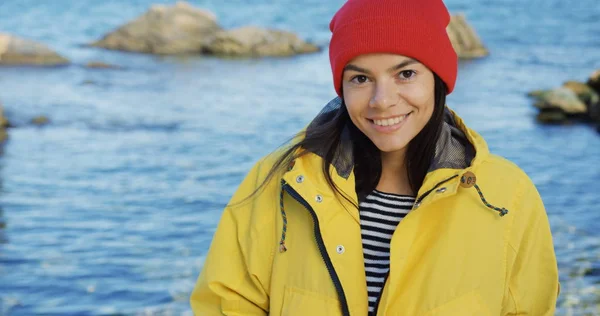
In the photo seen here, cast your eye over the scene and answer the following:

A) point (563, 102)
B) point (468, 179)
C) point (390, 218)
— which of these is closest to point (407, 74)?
point (468, 179)

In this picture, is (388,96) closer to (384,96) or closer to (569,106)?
(384,96)

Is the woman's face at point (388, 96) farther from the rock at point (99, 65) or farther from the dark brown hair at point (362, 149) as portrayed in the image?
the rock at point (99, 65)

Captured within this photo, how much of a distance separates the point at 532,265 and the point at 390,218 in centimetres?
44

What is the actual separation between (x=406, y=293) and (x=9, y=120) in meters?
10.3

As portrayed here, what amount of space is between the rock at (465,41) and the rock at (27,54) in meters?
8.44

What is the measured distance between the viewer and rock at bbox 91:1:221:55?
2000 centimetres

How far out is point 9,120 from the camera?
11.8m

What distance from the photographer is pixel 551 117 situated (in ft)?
40.6

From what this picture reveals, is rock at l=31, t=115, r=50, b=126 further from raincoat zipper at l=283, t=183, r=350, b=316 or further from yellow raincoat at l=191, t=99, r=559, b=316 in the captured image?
raincoat zipper at l=283, t=183, r=350, b=316

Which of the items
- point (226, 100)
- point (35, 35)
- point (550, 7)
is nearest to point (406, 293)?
point (226, 100)

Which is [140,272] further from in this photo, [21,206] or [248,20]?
[248,20]

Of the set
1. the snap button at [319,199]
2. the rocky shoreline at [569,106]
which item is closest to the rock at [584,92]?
the rocky shoreline at [569,106]

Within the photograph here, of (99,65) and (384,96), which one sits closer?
(384,96)

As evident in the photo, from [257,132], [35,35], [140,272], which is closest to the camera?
[140,272]
